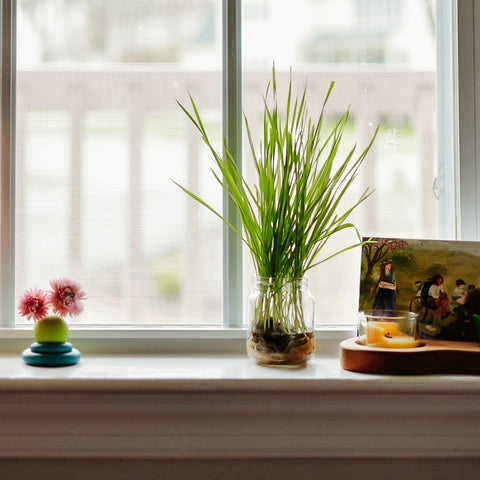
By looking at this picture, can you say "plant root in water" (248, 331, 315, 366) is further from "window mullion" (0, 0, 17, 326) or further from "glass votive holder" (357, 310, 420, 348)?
"window mullion" (0, 0, 17, 326)

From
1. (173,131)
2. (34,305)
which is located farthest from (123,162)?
(34,305)

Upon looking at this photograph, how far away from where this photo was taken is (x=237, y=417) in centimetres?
100

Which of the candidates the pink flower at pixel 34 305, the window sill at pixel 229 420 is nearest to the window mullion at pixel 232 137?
the window sill at pixel 229 420

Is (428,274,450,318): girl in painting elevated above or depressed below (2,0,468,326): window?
below

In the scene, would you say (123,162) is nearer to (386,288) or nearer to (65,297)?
(65,297)

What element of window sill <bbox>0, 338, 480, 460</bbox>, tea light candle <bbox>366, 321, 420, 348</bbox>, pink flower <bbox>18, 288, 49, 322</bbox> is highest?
pink flower <bbox>18, 288, 49, 322</bbox>

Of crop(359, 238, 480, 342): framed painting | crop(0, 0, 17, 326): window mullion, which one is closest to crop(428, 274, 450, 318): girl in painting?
crop(359, 238, 480, 342): framed painting

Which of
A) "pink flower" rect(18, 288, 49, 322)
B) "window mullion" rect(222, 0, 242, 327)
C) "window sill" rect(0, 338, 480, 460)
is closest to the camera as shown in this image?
"window sill" rect(0, 338, 480, 460)

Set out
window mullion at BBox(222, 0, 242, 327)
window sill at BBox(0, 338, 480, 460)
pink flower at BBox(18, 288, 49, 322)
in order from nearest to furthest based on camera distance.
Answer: window sill at BBox(0, 338, 480, 460) < pink flower at BBox(18, 288, 49, 322) < window mullion at BBox(222, 0, 242, 327)

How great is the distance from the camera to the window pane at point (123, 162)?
1209mm

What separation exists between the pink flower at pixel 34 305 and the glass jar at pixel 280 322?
1.28 feet

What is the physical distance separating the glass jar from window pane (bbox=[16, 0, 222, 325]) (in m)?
0.16

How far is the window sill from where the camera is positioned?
0.98 meters

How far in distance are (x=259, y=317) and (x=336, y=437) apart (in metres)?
0.25
